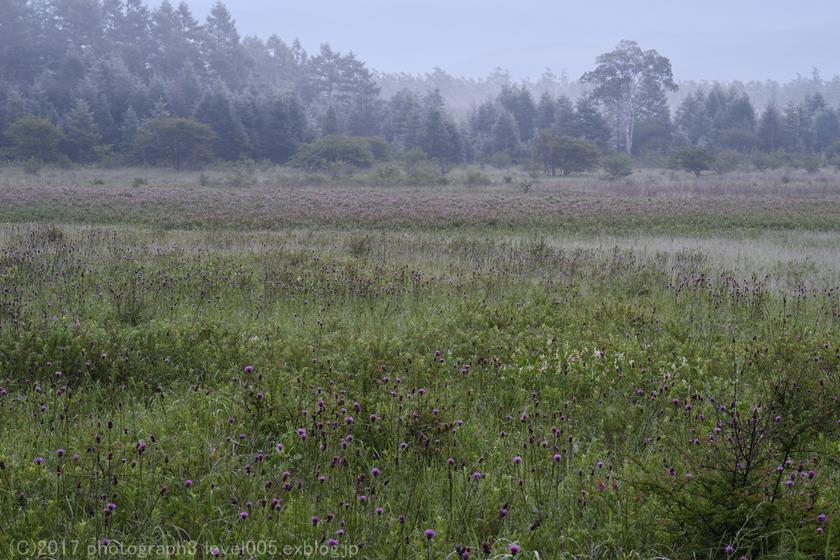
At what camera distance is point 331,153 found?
6116cm

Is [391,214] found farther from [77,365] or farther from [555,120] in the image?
[555,120]

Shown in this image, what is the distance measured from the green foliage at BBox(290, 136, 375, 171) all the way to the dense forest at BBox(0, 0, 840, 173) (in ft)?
0.43

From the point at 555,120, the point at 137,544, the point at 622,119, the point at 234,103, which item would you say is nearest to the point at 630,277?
the point at 137,544

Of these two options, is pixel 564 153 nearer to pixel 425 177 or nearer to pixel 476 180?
pixel 476 180

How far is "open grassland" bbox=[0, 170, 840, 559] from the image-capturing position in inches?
130

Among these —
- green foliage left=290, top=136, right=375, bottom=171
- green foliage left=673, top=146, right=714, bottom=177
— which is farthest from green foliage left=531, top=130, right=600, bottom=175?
green foliage left=290, top=136, right=375, bottom=171

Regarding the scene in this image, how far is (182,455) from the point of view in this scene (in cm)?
400

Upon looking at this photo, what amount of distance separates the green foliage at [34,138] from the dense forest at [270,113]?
0.12m

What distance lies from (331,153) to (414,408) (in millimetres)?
58519

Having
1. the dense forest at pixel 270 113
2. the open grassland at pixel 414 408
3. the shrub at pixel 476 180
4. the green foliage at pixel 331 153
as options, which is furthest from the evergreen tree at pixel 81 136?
the open grassland at pixel 414 408

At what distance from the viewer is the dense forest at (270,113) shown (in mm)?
61469

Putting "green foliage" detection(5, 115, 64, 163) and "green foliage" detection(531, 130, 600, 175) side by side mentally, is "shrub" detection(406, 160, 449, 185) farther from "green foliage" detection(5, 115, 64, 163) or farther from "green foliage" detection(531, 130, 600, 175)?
"green foliage" detection(5, 115, 64, 163)

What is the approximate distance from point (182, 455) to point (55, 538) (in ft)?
3.05

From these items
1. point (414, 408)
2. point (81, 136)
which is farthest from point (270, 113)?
point (414, 408)
